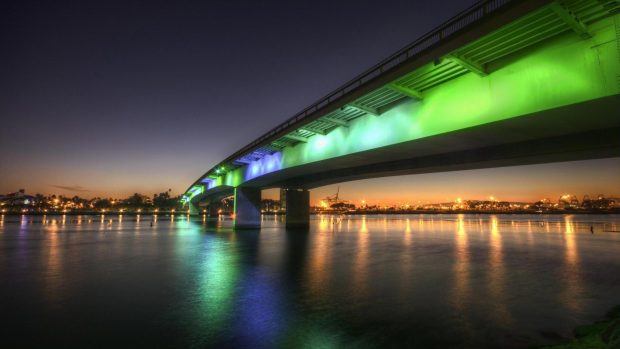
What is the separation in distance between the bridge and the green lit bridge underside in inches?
1.4

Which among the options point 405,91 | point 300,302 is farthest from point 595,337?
point 405,91

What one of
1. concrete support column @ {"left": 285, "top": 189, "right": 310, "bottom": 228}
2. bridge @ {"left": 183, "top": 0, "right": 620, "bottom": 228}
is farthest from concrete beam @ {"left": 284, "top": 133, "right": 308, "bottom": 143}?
concrete support column @ {"left": 285, "top": 189, "right": 310, "bottom": 228}

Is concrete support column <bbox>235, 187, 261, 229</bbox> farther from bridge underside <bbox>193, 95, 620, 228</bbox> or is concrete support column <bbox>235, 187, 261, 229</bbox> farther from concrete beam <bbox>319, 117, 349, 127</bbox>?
concrete beam <bbox>319, 117, 349, 127</bbox>

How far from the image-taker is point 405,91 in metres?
15.2

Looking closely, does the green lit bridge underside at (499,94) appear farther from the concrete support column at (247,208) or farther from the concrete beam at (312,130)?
the concrete support column at (247,208)

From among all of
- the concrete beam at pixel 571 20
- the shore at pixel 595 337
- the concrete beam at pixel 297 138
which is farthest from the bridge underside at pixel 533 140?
the shore at pixel 595 337

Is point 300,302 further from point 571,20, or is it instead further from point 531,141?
point 531,141

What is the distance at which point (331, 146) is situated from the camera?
23062 mm

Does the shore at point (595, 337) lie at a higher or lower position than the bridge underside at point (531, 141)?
lower

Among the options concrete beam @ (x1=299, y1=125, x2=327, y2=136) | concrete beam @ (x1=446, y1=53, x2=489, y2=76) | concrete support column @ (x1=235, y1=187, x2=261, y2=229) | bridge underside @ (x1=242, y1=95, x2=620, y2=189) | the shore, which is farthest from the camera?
concrete support column @ (x1=235, y1=187, x2=261, y2=229)

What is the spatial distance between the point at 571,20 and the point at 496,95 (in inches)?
136

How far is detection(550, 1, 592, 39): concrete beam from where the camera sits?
8.98 meters

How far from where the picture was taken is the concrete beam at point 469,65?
1196 cm

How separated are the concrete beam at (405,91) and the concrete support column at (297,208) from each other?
119 feet
